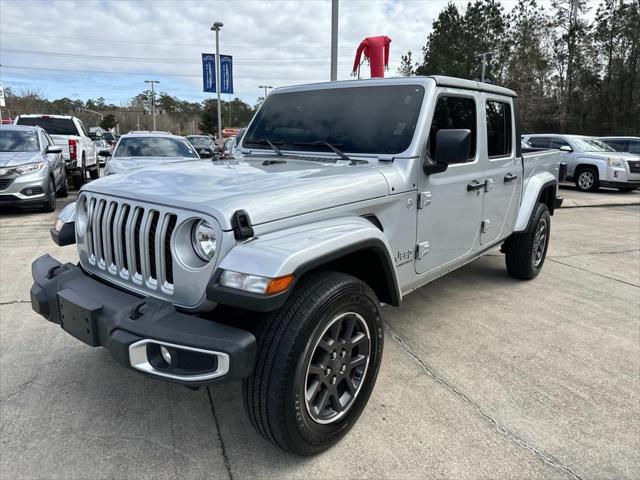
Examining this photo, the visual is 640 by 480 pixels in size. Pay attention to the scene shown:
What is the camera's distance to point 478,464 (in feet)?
7.70

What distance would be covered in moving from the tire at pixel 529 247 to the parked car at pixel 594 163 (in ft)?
31.2

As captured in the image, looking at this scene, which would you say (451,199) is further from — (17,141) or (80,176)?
(80,176)

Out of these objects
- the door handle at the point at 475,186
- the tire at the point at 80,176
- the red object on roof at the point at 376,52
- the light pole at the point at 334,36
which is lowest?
the tire at the point at 80,176

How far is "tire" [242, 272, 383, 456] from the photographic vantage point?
2.06 m

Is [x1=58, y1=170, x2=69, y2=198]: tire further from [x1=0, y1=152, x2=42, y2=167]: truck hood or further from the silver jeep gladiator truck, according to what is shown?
the silver jeep gladiator truck

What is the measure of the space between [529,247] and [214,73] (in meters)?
17.8

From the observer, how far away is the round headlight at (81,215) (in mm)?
2838

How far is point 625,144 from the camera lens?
50.6ft

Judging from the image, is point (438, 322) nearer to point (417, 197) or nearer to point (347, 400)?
point (417, 197)


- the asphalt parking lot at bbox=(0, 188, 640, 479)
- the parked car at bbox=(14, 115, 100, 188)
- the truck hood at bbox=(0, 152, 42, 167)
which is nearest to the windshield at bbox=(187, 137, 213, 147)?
the parked car at bbox=(14, 115, 100, 188)

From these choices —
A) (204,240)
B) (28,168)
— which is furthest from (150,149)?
(204,240)

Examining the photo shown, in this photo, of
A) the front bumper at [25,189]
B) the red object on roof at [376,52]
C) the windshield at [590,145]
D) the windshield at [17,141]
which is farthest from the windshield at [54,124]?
the windshield at [590,145]

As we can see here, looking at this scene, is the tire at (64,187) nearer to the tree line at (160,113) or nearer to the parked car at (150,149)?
the parked car at (150,149)

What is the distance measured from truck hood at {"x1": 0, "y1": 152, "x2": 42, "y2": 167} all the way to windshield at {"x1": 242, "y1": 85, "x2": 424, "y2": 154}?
21.6 ft
